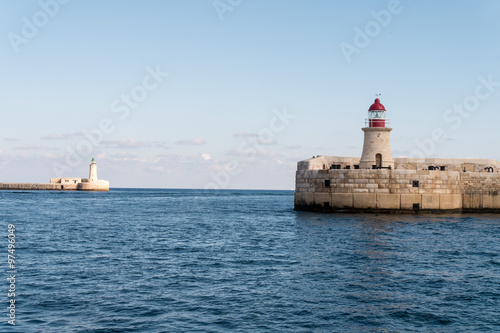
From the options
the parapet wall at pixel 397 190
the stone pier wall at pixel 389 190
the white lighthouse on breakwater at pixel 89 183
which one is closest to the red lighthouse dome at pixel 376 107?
the parapet wall at pixel 397 190

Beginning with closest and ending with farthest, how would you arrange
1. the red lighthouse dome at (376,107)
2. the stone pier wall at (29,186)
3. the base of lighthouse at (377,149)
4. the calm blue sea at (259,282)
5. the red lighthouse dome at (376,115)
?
the calm blue sea at (259,282) → the base of lighthouse at (377,149) → the red lighthouse dome at (376,115) → the red lighthouse dome at (376,107) → the stone pier wall at (29,186)

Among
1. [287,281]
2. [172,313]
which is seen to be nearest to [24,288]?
[172,313]

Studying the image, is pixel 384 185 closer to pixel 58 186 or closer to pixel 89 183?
pixel 89 183

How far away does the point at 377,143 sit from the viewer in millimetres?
39812

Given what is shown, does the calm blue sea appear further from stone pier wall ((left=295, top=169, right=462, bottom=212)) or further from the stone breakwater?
the stone breakwater

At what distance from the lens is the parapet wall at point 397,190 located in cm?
3366

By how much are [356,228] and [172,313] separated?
18.1m

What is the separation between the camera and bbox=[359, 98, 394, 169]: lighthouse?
39.7 meters

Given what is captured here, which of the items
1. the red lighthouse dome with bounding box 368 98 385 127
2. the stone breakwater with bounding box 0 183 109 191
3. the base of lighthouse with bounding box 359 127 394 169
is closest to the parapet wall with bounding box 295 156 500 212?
the base of lighthouse with bounding box 359 127 394 169

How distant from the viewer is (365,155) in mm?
40219

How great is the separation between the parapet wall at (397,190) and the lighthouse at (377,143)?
18.1 ft

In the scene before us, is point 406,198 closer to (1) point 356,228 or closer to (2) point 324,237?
(1) point 356,228

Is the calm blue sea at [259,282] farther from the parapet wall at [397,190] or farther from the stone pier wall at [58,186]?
the stone pier wall at [58,186]

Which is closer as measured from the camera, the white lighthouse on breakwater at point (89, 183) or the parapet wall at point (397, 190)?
the parapet wall at point (397, 190)
